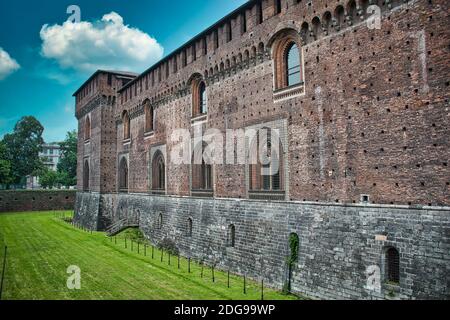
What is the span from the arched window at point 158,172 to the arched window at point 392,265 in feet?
52.7

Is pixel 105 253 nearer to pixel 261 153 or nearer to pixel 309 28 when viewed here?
pixel 261 153

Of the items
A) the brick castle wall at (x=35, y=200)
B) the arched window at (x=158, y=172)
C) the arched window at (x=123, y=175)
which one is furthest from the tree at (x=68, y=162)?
the arched window at (x=158, y=172)

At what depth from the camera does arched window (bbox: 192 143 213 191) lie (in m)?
19.5

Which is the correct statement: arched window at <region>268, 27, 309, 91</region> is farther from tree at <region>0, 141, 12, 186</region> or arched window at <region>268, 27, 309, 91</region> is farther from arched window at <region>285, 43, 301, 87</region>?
tree at <region>0, 141, 12, 186</region>

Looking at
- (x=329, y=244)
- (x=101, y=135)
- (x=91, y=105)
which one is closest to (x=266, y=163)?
(x=329, y=244)

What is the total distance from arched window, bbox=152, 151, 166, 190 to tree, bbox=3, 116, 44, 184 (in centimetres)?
4180

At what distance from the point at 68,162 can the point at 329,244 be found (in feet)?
200

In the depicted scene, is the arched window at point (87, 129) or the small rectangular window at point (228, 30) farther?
the arched window at point (87, 129)

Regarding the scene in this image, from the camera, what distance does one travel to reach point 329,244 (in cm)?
1202

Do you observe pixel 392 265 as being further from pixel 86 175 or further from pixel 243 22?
pixel 86 175

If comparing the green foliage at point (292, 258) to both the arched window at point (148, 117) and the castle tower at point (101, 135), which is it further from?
the castle tower at point (101, 135)

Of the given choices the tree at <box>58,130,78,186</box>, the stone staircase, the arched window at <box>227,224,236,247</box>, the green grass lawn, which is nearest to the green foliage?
the green grass lawn

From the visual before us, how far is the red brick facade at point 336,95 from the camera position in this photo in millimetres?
9789

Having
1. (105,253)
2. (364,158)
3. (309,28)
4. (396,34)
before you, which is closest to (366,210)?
(364,158)
